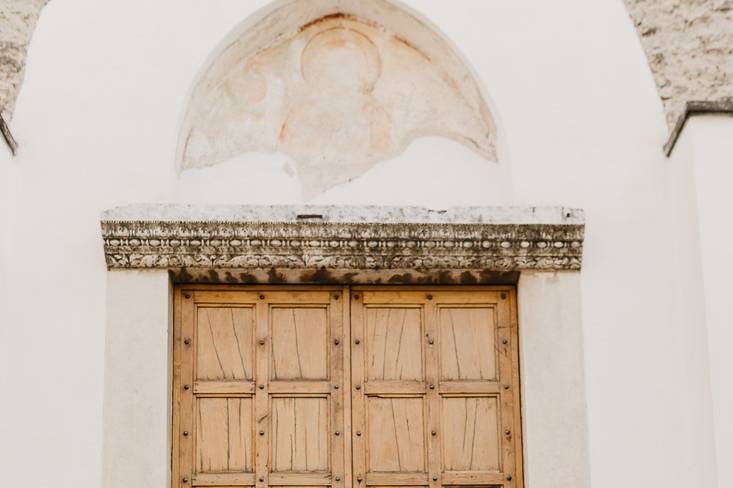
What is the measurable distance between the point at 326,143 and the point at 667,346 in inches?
67.5

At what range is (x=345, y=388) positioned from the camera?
6.44 m

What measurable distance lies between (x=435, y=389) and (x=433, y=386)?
2 centimetres

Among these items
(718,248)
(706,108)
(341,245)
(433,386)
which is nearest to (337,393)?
(433,386)

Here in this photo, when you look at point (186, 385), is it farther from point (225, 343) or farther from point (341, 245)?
point (341, 245)

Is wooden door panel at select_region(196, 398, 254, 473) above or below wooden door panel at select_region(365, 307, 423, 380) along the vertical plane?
below

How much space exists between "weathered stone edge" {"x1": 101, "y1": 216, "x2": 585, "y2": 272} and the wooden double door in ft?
0.76

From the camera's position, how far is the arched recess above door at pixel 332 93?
6.65m

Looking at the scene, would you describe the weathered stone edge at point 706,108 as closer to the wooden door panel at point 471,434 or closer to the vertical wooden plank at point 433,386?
the vertical wooden plank at point 433,386

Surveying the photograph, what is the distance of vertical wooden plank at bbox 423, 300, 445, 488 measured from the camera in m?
6.39

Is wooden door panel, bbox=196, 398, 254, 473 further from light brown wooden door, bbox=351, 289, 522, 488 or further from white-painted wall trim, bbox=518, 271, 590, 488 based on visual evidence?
white-painted wall trim, bbox=518, 271, 590, 488

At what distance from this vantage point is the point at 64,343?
20.4 feet

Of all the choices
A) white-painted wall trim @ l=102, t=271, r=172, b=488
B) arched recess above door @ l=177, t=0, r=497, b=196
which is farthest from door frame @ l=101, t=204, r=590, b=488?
arched recess above door @ l=177, t=0, r=497, b=196

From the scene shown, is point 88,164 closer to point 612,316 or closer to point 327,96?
point 327,96

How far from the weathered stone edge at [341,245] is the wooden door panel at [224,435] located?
0.59 metres
